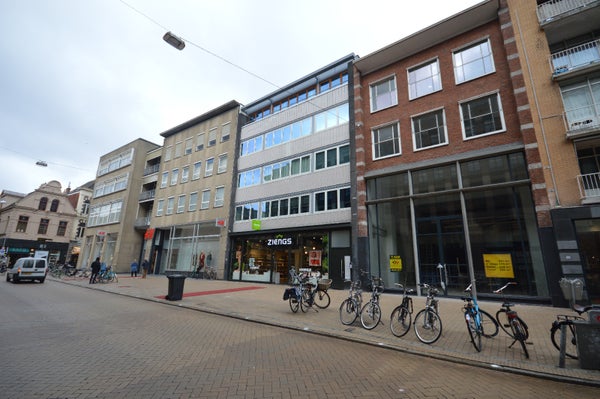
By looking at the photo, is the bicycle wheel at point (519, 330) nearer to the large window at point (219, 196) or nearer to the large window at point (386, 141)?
the large window at point (386, 141)

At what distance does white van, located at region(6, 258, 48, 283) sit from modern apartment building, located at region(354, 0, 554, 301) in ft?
73.9

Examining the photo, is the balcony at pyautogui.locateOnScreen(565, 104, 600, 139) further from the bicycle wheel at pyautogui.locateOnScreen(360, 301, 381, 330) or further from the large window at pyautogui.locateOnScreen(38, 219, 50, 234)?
the large window at pyautogui.locateOnScreen(38, 219, 50, 234)

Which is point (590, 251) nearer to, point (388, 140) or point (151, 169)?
point (388, 140)

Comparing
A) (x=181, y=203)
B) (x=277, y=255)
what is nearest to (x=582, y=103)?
(x=277, y=255)

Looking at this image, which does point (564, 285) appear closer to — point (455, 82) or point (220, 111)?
point (455, 82)

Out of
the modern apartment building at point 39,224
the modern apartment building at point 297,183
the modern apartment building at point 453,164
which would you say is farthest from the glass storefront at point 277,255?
the modern apartment building at point 39,224

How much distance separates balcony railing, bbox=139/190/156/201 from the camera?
110 feet

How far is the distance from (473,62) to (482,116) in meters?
3.31

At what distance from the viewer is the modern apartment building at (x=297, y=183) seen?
18016 mm

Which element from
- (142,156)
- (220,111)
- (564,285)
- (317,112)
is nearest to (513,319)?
(564,285)

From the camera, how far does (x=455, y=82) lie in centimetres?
1503

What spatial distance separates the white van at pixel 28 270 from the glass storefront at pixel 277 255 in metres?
13.5

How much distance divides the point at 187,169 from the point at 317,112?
16.9m

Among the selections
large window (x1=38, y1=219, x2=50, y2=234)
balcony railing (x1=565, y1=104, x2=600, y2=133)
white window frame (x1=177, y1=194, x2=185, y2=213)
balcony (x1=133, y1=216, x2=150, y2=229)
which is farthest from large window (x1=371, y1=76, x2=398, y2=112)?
large window (x1=38, y1=219, x2=50, y2=234)
